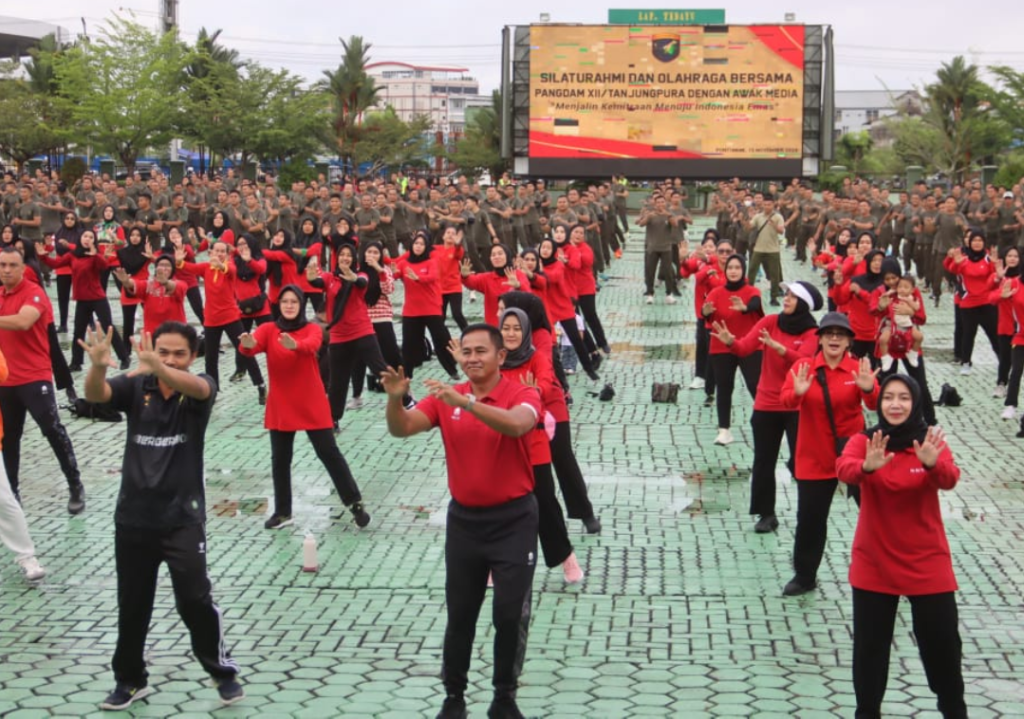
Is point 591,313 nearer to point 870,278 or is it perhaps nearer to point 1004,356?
point 870,278

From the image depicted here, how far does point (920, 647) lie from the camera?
20.1ft

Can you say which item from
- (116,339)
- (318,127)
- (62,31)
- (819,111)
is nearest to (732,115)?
(819,111)

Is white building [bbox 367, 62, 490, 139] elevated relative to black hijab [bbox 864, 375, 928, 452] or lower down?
elevated

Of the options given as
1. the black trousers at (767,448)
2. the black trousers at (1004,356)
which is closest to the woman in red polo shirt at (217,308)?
the black trousers at (767,448)

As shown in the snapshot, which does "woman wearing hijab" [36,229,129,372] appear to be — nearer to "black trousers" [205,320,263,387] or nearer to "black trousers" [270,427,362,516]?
"black trousers" [205,320,263,387]

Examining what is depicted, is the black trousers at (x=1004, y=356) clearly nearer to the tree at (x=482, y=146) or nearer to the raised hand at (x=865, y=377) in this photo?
the raised hand at (x=865, y=377)

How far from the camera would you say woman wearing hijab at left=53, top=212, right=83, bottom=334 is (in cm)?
1658

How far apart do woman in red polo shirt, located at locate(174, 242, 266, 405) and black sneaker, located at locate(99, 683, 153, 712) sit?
7549 mm

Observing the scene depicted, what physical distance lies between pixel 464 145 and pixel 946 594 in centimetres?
5927

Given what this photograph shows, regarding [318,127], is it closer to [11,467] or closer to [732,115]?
[732,115]

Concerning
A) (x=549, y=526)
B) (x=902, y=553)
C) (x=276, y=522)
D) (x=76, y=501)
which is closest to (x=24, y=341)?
(x=76, y=501)

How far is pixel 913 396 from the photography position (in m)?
6.17

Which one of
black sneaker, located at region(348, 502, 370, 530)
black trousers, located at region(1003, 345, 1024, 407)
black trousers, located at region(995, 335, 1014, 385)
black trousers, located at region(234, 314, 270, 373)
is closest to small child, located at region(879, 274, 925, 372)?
black trousers, located at region(1003, 345, 1024, 407)

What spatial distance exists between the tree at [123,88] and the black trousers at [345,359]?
33.5 m
